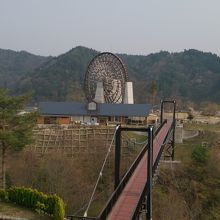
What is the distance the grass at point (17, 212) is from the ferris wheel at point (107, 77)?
37.4 meters

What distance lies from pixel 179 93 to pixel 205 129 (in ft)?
192

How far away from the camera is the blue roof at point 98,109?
50875mm

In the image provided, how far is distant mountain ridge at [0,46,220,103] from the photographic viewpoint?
101m

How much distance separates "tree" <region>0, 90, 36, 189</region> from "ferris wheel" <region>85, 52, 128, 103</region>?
29.0 metres

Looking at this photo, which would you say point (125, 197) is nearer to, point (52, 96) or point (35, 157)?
point (35, 157)

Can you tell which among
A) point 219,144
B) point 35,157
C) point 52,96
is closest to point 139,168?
point 35,157

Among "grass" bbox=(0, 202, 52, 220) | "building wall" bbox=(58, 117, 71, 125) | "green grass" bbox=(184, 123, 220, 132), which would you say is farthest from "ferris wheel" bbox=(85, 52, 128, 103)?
"grass" bbox=(0, 202, 52, 220)

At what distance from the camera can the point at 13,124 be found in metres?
28.0

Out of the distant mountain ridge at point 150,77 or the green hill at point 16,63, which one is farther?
the green hill at point 16,63

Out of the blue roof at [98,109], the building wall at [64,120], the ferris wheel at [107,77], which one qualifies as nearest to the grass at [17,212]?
the building wall at [64,120]

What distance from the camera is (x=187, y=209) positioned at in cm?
3125

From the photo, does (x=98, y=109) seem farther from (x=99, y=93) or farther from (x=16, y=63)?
(x=16, y=63)

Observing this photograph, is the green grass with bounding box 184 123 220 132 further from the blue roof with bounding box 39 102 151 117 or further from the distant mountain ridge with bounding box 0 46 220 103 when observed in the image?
the distant mountain ridge with bounding box 0 46 220 103

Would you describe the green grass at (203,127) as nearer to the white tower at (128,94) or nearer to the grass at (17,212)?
the white tower at (128,94)
